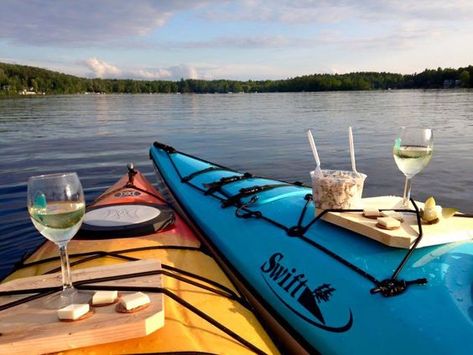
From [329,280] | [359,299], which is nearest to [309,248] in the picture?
[329,280]

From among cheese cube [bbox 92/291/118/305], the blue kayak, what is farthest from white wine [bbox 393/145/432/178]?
cheese cube [bbox 92/291/118/305]

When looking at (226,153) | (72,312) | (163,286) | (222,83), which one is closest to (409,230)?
(163,286)

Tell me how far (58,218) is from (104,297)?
400 mm

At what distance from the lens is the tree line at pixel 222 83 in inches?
3415

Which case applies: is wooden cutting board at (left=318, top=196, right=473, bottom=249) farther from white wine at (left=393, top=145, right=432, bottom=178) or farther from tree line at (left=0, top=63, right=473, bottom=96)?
tree line at (left=0, top=63, right=473, bottom=96)

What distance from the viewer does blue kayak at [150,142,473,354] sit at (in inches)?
73.2

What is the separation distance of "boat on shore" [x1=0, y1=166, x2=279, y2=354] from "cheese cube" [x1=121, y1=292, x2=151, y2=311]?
0.20ft

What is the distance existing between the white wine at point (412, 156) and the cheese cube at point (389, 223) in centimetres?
35

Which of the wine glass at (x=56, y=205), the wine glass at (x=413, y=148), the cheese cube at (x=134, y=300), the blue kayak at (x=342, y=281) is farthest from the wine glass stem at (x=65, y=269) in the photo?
the wine glass at (x=413, y=148)

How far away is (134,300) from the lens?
66.4 inches

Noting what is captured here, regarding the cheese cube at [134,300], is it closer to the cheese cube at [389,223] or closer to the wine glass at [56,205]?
the wine glass at [56,205]

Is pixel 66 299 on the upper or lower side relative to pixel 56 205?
lower

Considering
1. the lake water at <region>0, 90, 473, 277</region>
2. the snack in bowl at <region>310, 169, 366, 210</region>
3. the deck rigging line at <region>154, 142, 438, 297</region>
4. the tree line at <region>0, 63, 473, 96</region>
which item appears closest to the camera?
the deck rigging line at <region>154, 142, 438, 297</region>

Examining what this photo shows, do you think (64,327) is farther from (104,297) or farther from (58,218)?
(58,218)
